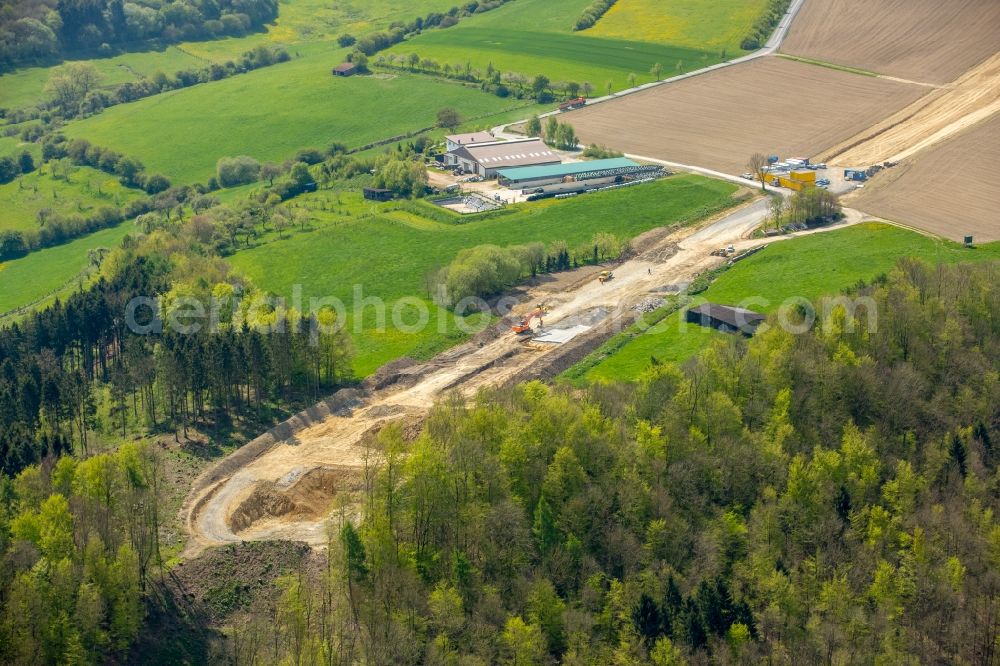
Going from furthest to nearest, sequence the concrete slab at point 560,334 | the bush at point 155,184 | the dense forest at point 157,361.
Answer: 1. the bush at point 155,184
2. the concrete slab at point 560,334
3. the dense forest at point 157,361

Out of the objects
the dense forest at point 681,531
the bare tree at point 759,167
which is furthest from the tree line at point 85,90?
the dense forest at point 681,531

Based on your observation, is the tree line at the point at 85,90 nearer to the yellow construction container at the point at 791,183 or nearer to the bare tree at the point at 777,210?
the yellow construction container at the point at 791,183

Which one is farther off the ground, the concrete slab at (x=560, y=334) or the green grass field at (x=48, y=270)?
the concrete slab at (x=560, y=334)

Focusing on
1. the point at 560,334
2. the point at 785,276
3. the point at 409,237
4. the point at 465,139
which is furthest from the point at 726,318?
the point at 465,139

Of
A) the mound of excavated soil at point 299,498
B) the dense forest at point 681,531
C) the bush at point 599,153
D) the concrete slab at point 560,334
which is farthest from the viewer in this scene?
the bush at point 599,153

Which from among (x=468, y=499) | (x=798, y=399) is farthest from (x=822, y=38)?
(x=468, y=499)

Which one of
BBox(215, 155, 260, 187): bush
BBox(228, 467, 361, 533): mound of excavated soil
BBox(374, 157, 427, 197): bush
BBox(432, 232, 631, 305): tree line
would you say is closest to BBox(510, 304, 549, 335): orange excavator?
BBox(432, 232, 631, 305): tree line

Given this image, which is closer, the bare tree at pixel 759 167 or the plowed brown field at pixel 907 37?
Result: the bare tree at pixel 759 167
